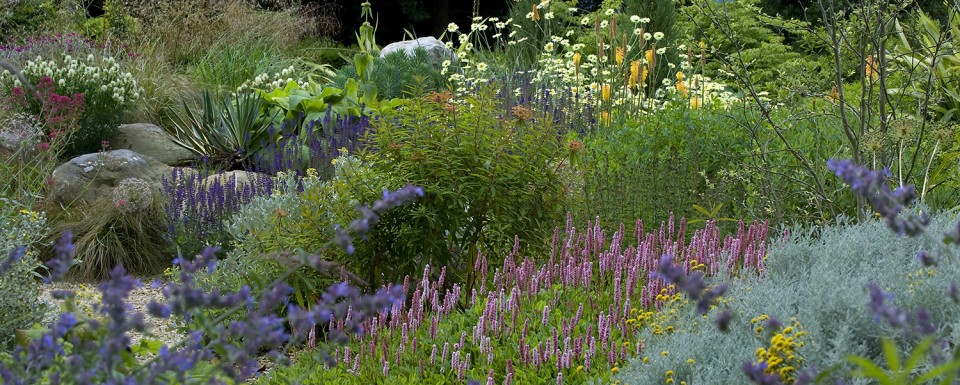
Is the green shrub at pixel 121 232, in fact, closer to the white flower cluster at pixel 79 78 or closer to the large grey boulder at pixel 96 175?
the large grey boulder at pixel 96 175

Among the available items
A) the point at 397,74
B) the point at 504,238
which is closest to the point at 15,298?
the point at 504,238

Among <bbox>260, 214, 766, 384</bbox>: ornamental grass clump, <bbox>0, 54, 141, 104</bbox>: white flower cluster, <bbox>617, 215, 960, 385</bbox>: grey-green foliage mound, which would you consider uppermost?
<bbox>617, 215, 960, 385</bbox>: grey-green foliage mound

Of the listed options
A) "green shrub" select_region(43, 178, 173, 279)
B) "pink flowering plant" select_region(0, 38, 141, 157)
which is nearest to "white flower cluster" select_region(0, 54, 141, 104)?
"pink flowering plant" select_region(0, 38, 141, 157)

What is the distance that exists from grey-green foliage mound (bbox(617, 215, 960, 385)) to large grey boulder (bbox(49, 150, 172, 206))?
182 inches

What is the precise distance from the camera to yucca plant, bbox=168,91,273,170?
7.93 m

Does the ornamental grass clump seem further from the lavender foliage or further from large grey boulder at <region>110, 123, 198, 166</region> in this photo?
large grey boulder at <region>110, 123, 198, 166</region>

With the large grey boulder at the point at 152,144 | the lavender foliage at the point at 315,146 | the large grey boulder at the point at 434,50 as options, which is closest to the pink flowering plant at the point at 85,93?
the large grey boulder at the point at 152,144

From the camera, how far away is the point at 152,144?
8117 mm

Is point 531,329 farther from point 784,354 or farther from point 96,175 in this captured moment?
point 96,175

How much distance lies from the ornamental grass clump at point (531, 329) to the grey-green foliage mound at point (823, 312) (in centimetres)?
23

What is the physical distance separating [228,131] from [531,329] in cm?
500

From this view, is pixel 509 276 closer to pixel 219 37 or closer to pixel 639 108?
pixel 639 108

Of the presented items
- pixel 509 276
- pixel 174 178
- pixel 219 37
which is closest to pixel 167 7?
pixel 219 37

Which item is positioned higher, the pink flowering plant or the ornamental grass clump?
the ornamental grass clump
